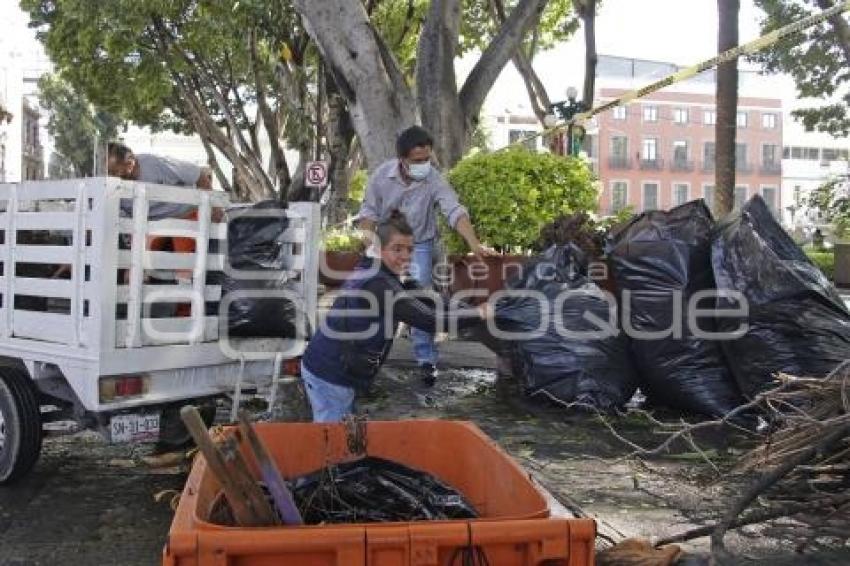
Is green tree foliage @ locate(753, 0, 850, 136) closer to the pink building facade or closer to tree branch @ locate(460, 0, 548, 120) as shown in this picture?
tree branch @ locate(460, 0, 548, 120)

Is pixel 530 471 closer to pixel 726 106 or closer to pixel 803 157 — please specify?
pixel 726 106

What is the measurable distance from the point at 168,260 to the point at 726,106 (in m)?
12.7

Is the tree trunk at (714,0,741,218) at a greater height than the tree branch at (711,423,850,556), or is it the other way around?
the tree trunk at (714,0,741,218)

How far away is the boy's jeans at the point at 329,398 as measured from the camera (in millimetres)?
4113

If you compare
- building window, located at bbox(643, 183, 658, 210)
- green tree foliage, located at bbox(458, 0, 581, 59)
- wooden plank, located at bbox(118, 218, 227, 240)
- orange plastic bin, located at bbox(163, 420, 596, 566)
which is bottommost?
orange plastic bin, located at bbox(163, 420, 596, 566)

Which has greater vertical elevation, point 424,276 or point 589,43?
point 589,43

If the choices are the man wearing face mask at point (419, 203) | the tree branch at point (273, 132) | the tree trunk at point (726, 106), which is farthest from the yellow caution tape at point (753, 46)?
the tree branch at point (273, 132)

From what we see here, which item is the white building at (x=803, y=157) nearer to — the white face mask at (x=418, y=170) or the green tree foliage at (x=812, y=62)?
the green tree foliage at (x=812, y=62)

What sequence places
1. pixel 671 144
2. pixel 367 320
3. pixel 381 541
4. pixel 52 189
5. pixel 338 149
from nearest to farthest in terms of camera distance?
1. pixel 381 541
2. pixel 367 320
3. pixel 52 189
4. pixel 338 149
5. pixel 671 144

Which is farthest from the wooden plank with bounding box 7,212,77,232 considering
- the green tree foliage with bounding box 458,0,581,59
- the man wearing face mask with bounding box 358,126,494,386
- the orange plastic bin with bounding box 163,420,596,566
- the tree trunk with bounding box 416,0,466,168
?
the green tree foliage with bounding box 458,0,581,59

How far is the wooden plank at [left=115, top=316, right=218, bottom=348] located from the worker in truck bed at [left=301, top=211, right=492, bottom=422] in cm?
79

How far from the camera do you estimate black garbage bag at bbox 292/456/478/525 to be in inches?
112

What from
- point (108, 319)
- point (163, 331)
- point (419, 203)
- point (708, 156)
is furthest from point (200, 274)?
point (708, 156)

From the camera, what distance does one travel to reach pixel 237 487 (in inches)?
94.7
